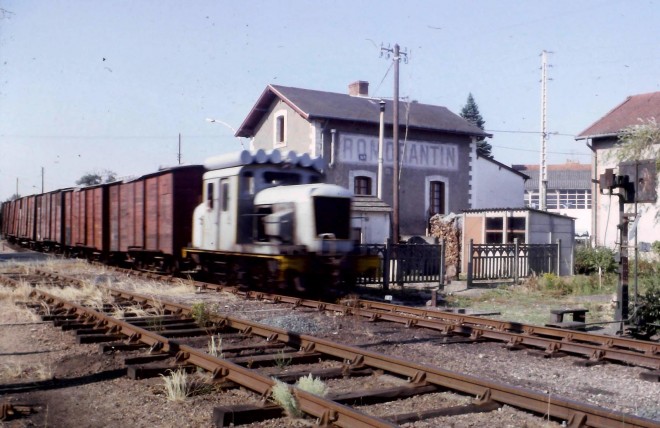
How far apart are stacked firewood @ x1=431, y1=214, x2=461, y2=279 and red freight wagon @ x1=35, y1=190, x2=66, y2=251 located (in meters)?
15.6

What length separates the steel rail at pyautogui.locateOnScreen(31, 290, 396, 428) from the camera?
16.3 feet

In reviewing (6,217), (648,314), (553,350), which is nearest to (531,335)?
(553,350)

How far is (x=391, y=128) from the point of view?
33.5 m

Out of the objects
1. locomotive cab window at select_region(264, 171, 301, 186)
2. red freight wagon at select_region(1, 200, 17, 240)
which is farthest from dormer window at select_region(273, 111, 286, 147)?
locomotive cab window at select_region(264, 171, 301, 186)

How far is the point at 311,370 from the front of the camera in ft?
23.4

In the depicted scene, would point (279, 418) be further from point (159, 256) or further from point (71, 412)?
point (159, 256)

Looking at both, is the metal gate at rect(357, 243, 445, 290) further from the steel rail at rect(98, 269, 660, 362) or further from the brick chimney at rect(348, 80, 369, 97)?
the brick chimney at rect(348, 80, 369, 97)

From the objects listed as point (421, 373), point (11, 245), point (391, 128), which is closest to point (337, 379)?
point (421, 373)

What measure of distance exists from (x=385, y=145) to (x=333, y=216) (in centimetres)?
1993

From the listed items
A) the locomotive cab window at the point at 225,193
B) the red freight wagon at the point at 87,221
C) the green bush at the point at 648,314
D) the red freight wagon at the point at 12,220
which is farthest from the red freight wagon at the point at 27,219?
the green bush at the point at 648,314

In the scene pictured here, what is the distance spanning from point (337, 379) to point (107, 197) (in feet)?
60.7

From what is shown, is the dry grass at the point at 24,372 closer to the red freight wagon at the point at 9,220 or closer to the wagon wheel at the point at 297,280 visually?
the wagon wheel at the point at 297,280

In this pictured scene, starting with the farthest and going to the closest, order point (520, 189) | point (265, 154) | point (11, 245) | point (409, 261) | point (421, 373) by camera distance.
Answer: point (11, 245)
point (520, 189)
point (409, 261)
point (265, 154)
point (421, 373)

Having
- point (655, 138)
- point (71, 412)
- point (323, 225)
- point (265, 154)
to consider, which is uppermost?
point (655, 138)
